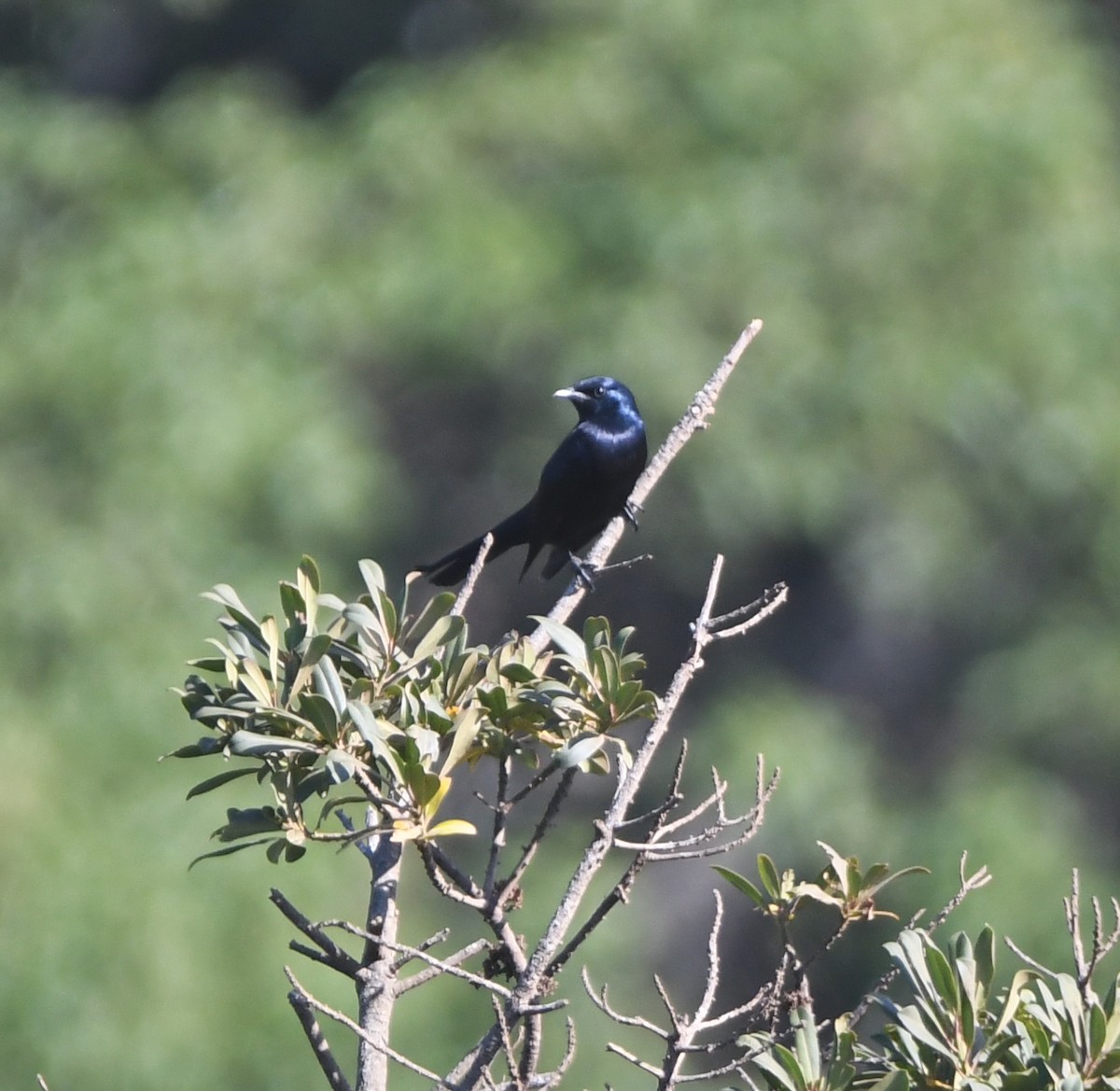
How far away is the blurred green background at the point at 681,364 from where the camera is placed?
7.82m

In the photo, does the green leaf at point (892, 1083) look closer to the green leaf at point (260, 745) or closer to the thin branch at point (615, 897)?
the thin branch at point (615, 897)

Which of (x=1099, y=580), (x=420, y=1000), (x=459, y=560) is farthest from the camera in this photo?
(x=1099, y=580)

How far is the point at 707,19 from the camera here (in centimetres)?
959

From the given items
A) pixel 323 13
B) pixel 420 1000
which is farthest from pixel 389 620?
pixel 323 13

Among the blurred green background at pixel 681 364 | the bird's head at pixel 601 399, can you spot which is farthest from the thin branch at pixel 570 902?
the blurred green background at pixel 681 364

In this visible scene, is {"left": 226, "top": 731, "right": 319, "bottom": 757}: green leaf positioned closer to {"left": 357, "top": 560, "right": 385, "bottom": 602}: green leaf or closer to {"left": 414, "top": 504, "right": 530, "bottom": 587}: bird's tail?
{"left": 357, "top": 560, "right": 385, "bottom": 602}: green leaf

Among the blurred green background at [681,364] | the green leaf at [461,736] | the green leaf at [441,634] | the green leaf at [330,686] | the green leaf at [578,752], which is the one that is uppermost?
the blurred green background at [681,364]

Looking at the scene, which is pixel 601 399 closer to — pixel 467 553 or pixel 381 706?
pixel 467 553

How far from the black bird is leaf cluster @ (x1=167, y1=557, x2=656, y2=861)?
2.47 meters

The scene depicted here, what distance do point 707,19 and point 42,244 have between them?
3.91m

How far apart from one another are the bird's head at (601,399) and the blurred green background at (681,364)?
2362 millimetres

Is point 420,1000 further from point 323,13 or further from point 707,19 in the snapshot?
point 323,13

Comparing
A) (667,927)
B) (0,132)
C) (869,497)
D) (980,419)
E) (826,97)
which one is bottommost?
(667,927)

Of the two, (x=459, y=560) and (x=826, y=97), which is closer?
(x=459, y=560)
